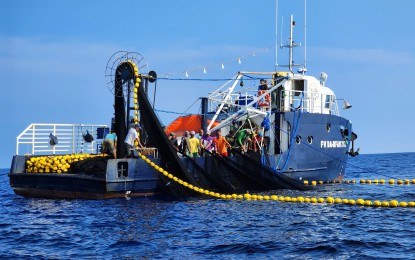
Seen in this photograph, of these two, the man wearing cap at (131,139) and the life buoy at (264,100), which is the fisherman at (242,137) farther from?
the man wearing cap at (131,139)

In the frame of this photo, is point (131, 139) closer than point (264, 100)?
Yes

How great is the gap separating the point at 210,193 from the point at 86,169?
430cm

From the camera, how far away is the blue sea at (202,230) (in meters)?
11.4

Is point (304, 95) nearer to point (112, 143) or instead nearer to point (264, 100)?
point (264, 100)

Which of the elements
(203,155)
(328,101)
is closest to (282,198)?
(203,155)

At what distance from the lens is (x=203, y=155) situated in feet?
68.9

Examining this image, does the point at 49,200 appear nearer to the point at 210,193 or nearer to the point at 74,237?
the point at 210,193

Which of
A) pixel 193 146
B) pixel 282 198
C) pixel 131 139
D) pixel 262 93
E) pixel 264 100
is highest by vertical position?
pixel 262 93

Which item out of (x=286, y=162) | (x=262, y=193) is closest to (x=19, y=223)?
(x=262, y=193)

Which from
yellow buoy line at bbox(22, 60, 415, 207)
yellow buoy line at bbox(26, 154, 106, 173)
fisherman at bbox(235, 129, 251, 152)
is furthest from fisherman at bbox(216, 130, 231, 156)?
yellow buoy line at bbox(26, 154, 106, 173)

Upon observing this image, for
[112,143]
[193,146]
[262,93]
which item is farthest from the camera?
[262,93]

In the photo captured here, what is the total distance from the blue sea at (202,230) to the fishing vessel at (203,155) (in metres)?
0.81

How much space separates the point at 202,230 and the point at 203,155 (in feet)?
24.7

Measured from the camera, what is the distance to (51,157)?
835 inches
